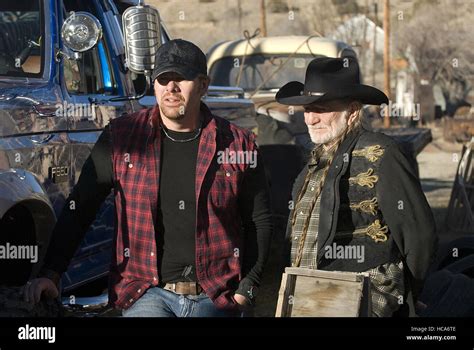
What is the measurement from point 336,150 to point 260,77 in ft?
30.9

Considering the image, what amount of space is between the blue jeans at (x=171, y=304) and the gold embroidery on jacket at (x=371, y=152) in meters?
0.82

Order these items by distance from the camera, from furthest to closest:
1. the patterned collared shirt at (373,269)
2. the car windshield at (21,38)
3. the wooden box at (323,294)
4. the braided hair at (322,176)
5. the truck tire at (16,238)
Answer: the car windshield at (21,38) < the truck tire at (16,238) < the braided hair at (322,176) < the patterned collared shirt at (373,269) < the wooden box at (323,294)

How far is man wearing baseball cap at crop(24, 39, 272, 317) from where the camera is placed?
3.99 meters

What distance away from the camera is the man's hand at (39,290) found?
3938 millimetres

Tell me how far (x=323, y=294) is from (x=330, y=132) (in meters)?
0.73

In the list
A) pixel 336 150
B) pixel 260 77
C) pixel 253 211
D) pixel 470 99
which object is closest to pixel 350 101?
pixel 336 150

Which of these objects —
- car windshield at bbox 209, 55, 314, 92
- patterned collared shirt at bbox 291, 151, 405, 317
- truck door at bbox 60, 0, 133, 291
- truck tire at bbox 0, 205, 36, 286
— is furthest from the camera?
car windshield at bbox 209, 55, 314, 92

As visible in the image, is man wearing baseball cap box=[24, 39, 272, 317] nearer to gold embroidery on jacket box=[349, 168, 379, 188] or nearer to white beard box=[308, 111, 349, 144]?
white beard box=[308, 111, 349, 144]

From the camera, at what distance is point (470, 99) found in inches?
1510

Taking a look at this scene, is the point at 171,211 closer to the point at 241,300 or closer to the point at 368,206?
the point at 241,300

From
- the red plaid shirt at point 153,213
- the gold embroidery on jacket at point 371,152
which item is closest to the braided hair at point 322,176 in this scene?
the gold embroidery on jacket at point 371,152

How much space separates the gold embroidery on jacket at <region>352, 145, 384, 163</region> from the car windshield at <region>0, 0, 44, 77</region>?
6.80 feet

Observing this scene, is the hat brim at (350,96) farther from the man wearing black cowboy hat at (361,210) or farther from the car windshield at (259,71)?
the car windshield at (259,71)

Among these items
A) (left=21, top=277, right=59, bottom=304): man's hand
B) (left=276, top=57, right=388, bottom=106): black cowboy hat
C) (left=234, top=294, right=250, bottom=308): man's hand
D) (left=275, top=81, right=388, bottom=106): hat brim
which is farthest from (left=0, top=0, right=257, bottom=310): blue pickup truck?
(left=275, top=81, right=388, bottom=106): hat brim
